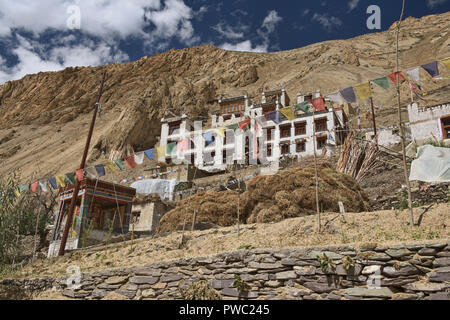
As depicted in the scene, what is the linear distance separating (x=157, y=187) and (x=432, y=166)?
19.9 metres

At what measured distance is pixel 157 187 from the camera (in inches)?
1051

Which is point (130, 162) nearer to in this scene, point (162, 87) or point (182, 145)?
point (182, 145)

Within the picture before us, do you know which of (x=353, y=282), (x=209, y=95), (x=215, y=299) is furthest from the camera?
(x=209, y=95)

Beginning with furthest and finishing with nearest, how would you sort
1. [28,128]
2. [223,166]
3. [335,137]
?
[28,128] < [223,166] < [335,137]

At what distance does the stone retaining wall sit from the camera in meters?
5.54

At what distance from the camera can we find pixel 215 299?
7000 millimetres

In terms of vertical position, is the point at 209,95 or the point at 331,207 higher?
the point at 209,95

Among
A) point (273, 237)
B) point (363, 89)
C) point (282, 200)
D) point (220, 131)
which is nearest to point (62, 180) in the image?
point (220, 131)

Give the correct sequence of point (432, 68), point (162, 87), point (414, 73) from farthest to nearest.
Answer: point (162, 87) < point (432, 68) < point (414, 73)

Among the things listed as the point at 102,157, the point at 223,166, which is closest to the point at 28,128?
the point at 102,157

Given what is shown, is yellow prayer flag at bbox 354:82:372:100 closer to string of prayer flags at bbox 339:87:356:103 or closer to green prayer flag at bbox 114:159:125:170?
string of prayer flags at bbox 339:87:356:103

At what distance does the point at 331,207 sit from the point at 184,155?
1165 inches

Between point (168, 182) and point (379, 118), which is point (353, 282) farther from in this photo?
point (379, 118)

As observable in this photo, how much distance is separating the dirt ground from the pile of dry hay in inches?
47.1
